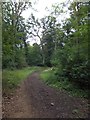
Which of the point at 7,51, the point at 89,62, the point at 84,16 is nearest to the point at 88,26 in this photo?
the point at 84,16

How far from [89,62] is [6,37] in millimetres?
3049

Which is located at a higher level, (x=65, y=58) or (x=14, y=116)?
(x=65, y=58)

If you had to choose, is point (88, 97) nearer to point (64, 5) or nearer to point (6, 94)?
point (6, 94)

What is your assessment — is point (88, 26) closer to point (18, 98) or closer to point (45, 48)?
point (18, 98)

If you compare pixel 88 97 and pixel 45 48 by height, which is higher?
pixel 45 48

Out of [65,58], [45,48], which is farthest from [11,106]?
[45,48]

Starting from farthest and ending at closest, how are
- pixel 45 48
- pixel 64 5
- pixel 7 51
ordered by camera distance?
pixel 45 48, pixel 64 5, pixel 7 51

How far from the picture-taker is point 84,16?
255 inches

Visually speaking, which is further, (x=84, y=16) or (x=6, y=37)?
(x=6, y=37)

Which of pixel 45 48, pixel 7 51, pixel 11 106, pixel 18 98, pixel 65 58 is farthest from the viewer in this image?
pixel 45 48

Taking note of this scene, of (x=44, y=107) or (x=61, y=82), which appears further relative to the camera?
(x=61, y=82)

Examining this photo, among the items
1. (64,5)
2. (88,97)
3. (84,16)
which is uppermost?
(64,5)

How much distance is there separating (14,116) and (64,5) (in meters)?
6.11

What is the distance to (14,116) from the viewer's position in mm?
4969
